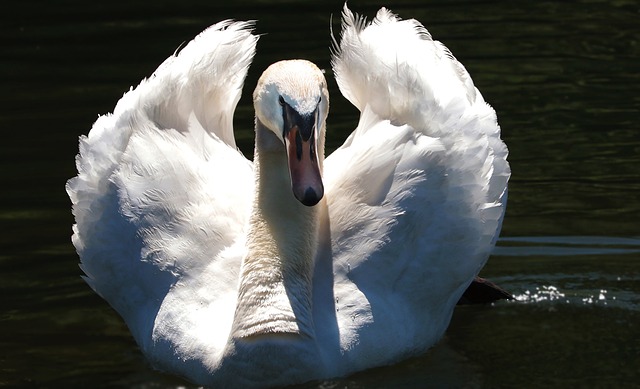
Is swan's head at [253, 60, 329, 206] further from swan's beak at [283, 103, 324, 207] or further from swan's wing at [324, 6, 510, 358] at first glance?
swan's wing at [324, 6, 510, 358]

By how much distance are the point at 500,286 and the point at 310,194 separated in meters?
2.50

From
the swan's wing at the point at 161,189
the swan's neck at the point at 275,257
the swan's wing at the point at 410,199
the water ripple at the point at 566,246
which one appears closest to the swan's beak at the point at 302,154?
the swan's neck at the point at 275,257

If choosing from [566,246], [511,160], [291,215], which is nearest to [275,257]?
[291,215]

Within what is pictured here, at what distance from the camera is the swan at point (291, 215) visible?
23.5ft

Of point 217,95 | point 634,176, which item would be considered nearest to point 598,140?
point 634,176

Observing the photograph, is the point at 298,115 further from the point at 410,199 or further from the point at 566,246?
the point at 566,246

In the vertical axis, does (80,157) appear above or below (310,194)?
below

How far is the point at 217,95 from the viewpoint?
8430mm

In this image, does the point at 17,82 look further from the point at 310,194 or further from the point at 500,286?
the point at 310,194

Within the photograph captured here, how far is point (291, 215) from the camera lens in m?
7.36

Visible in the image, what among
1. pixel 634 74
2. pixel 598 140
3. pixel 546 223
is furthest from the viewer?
pixel 634 74

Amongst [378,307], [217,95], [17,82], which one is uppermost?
[217,95]

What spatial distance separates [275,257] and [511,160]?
3.74 m

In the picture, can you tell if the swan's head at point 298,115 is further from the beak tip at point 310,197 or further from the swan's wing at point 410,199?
the swan's wing at point 410,199
